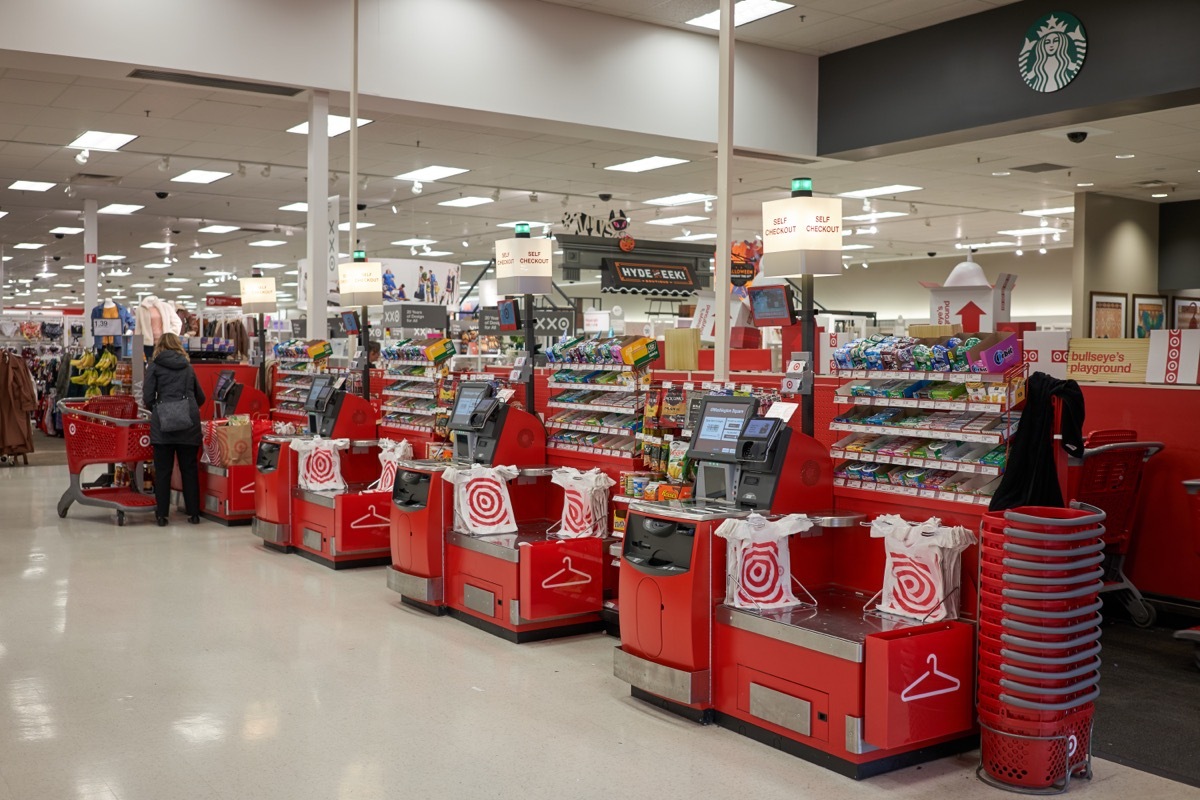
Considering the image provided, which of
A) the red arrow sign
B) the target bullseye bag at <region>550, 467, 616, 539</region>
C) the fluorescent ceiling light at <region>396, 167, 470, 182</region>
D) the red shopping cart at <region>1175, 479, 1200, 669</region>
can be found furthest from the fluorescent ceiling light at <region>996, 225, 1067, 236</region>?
the target bullseye bag at <region>550, 467, 616, 539</region>

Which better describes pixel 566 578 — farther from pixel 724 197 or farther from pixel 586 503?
pixel 724 197

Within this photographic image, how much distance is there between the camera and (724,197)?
5.23m

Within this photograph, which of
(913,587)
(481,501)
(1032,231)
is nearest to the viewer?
(913,587)

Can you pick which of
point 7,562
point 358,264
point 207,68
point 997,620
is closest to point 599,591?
point 997,620

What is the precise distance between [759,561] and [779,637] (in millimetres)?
368

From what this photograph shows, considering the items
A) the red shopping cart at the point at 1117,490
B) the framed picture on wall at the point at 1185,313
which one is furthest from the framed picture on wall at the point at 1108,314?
the red shopping cart at the point at 1117,490

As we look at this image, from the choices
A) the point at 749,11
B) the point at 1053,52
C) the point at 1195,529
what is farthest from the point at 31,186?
the point at 1195,529

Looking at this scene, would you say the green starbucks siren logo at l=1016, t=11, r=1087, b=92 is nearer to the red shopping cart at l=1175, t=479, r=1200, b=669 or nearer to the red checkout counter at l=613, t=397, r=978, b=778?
the red shopping cart at l=1175, t=479, r=1200, b=669

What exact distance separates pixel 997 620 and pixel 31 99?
31.2 feet

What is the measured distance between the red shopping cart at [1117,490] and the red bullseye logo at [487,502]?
121 inches

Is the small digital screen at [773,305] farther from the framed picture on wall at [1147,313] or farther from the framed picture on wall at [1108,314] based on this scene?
the framed picture on wall at [1147,313]

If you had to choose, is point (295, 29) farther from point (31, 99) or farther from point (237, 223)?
point (237, 223)

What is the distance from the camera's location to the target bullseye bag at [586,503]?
5.61m

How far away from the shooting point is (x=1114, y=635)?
5.69 metres
